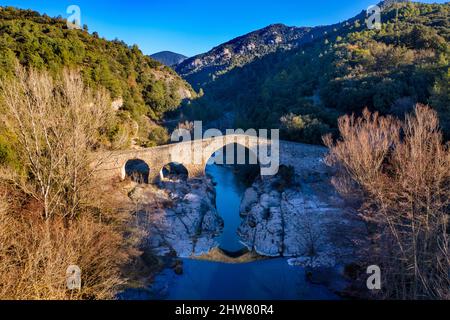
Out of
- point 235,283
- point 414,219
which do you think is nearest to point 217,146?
point 235,283

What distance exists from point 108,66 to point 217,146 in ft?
65.0

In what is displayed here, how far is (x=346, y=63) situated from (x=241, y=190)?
870 inches

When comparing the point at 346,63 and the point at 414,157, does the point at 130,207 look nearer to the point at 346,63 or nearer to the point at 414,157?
the point at 414,157

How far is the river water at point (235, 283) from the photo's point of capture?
13.7m

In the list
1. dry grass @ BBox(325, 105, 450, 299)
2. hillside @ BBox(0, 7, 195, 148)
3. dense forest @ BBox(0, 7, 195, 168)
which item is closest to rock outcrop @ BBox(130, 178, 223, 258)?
dense forest @ BBox(0, 7, 195, 168)

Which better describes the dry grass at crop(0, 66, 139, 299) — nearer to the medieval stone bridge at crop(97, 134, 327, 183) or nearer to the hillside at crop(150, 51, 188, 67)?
the medieval stone bridge at crop(97, 134, 327, 183)

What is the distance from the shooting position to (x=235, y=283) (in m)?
14.7

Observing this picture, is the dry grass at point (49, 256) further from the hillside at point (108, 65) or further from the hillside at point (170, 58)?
the hillside at point (170, 58)

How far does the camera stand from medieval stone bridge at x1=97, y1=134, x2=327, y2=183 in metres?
24.1

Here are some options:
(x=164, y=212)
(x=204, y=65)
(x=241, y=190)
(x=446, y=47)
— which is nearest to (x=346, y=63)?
(x=446, y=47)

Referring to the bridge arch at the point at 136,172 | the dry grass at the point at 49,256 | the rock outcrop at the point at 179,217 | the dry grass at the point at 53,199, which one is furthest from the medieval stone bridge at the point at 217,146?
the dry grass at the point at 49,256

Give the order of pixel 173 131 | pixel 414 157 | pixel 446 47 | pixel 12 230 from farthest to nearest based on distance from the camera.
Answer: pixel 173 131 → pixel 446 47 → pixel 414 157 → pixel 12 230

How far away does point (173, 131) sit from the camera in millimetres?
38219

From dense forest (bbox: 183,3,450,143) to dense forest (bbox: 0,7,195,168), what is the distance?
19.5ft
